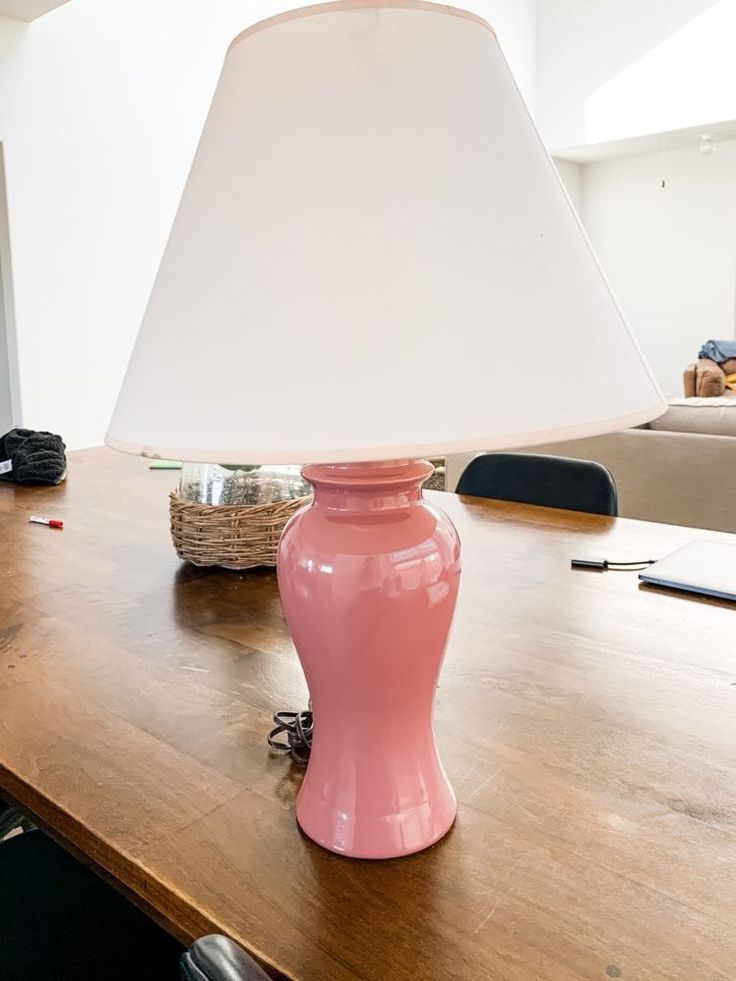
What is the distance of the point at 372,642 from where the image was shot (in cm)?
55

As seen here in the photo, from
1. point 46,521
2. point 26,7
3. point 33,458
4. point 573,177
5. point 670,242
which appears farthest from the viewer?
point 573,177

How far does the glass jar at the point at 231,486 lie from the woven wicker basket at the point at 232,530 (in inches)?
0.7

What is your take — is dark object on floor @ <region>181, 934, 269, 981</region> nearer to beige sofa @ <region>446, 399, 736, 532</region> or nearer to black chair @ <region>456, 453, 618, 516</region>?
black chair @ <region>456, 453, 618, 516</region>

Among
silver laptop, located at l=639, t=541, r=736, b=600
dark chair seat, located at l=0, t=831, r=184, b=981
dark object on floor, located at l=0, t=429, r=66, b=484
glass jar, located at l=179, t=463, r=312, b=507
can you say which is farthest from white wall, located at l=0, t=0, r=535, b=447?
silver laptop, located at l=639, t=541, r=736, b=600

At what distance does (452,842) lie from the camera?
0.59 m

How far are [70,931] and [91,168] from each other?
3875 mm

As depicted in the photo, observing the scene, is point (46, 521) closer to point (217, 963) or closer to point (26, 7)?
point (217, 963)

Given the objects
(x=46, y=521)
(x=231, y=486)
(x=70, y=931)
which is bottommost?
(x=70, y=931)

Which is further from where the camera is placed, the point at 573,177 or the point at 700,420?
the point at 573,177

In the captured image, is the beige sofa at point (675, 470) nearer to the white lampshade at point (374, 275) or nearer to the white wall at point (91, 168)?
the white lampshade at point (374, 275)

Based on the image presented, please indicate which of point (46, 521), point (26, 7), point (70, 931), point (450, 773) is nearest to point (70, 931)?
point (70, 931)

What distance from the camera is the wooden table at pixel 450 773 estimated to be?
0.50 m

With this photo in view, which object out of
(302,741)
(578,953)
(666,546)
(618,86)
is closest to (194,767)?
(302,741)

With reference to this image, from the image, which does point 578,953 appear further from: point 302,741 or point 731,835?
point 302,741
